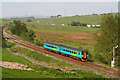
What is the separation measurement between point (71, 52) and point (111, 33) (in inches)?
424

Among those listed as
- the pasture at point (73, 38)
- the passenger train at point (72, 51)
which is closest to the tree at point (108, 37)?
the pasture at point (73, 38)

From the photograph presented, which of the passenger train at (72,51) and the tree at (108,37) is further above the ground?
the tree at (108,37)

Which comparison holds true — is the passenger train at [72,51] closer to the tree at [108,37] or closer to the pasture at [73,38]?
the tree at [108,37]

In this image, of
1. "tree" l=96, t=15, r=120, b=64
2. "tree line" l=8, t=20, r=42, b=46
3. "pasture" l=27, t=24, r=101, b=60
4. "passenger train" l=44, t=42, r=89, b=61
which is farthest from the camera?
"tree line" l=8, t=20, r=42, b=46

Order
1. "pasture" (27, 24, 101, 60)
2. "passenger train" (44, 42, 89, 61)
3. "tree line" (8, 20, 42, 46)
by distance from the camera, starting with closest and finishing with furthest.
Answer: "passenger train" (44, 42, 89, 61)
"pasture" (27, 24, 101, 60)
"tree line" (8, 20, 42, 46)

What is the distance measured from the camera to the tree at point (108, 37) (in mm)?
38094

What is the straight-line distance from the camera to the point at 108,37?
128 ft

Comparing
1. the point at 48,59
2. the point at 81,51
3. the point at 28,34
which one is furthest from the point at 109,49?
the point at 28,34

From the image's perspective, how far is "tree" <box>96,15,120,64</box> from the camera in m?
38.1

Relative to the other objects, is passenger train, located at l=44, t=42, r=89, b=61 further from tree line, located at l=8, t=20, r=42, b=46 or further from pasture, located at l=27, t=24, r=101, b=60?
tree line, located at l=8, t=20, r=42, b=46

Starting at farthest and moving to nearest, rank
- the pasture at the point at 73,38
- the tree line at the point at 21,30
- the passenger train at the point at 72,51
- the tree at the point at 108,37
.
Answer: the tree line at the point at 21,30 < the pasture at the point at 73,38 < the tree at the point at 108,37 < the passenger train at the point at 72,51

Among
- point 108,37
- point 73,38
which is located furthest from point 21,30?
point 108,37

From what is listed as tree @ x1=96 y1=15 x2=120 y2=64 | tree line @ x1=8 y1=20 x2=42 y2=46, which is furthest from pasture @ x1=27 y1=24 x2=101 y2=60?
tree line @ x1=8 y1=20 x2=42 y2=46

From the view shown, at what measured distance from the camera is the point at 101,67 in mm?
33000
